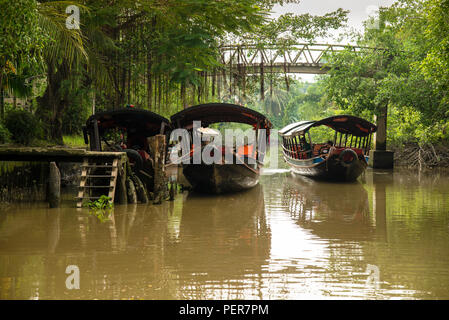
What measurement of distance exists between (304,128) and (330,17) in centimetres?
519

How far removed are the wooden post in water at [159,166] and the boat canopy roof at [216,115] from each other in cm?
226

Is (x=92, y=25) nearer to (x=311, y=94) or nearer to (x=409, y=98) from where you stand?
(x=409, y=98)

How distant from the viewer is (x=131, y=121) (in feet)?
36.8

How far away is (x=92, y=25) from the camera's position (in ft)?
35.8

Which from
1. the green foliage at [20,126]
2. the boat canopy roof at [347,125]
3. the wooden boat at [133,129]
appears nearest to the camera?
the wooden boat at [133,129]

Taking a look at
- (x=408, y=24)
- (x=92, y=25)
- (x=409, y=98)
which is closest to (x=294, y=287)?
(x=92, y=25)

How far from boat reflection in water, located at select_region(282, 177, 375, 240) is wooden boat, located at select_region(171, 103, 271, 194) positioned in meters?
1.16

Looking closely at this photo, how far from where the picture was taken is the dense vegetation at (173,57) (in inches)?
340

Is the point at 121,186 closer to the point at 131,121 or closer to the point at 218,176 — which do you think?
the point at 218,176

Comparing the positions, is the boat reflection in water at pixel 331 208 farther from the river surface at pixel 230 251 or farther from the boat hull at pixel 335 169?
the boat hull at pixel 335 169

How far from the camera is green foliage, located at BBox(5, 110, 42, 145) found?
10.3 metres
